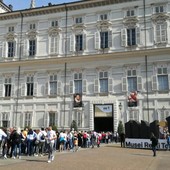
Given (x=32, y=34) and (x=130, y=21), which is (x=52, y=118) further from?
(x=130, y=21)

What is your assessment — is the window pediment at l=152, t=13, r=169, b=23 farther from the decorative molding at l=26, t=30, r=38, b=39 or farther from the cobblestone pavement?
the cobblestone pavement

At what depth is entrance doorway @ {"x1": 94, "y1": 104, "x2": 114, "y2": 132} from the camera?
33.5 metres

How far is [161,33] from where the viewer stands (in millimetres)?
33188

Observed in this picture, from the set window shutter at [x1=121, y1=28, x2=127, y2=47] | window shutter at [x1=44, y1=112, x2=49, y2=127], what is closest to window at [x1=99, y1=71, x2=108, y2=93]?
window shutter at [x1=121, y1=28, x2=127, y2=47]

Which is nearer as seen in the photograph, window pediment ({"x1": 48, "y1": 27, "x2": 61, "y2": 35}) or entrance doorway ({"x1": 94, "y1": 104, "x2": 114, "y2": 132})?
entrance doorway ({"x1": 94, "y1": 104, "x2": 114, "y2": 132})

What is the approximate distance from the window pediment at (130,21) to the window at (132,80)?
19.8ft

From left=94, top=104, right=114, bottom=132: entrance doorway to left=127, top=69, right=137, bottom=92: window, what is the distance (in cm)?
329

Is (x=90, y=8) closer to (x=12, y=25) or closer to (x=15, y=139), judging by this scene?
(x=12, y=25)

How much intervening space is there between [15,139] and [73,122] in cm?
1727

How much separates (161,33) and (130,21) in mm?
4225

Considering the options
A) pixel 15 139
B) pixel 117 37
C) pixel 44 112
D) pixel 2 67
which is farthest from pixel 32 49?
pixel 15 139

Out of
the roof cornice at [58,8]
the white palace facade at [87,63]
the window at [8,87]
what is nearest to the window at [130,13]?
the white palace facade at [87,63]

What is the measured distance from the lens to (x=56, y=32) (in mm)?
37531

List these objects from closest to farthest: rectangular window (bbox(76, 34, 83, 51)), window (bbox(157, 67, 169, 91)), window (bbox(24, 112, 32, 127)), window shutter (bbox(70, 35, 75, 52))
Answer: window (bbox(157, 67, 169, 91)) < window (bbox(24, 112, 32, 127)) < rectangular window (bbox(76, 34, 83, 51)) < window shutter (bbox(70, 35, 75, 52))
